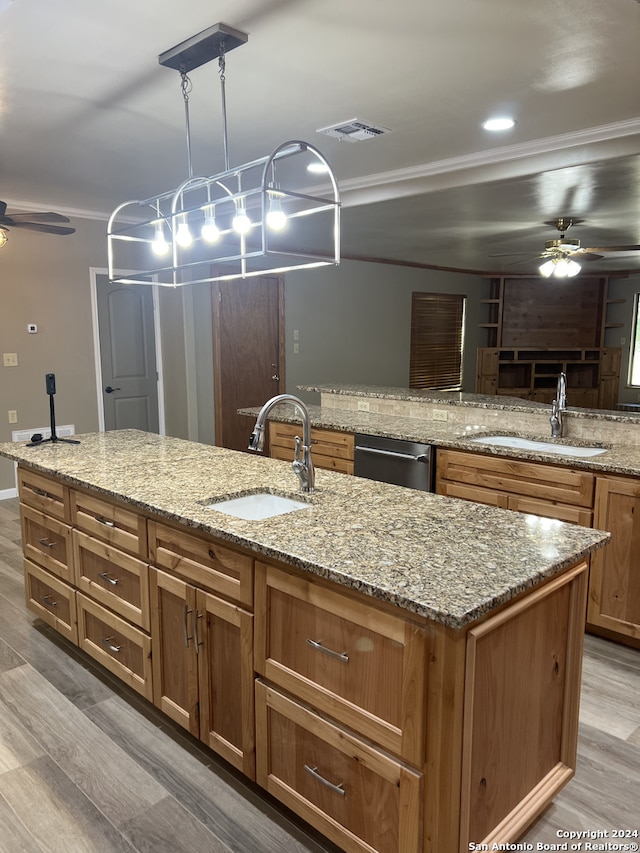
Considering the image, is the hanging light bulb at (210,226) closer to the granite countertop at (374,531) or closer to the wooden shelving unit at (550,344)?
the granite countertop at (374,531)

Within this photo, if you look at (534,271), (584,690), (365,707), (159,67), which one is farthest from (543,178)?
(534,271)

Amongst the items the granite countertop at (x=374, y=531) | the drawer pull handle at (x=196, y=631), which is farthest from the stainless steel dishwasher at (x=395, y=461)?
the drawer pull handle at (x=196, y=631)

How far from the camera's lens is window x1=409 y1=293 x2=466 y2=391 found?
8672 millimetres

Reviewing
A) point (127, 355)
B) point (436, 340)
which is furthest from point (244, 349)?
point (436, 340)

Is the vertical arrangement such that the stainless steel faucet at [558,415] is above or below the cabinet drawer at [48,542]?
above

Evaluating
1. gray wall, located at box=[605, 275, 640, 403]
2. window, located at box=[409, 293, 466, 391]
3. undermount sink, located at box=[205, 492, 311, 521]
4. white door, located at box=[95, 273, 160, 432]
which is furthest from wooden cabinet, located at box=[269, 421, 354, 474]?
gray wall, located at box=[605, 275, 640, 403]

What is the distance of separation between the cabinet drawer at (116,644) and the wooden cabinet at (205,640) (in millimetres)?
79

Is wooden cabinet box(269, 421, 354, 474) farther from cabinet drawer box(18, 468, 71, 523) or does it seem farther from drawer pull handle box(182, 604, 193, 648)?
drawer pull handle box(182, 604, 193, 648)

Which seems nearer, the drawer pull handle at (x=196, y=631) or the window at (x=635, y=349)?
the drawer pull handle at (x=196, y=631)

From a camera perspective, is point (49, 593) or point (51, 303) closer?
point (49, 593)

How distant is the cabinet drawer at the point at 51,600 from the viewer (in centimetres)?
269

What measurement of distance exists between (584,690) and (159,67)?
3057mm

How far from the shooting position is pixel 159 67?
8.34ft

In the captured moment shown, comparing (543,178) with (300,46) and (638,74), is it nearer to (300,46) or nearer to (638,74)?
(638,74)
